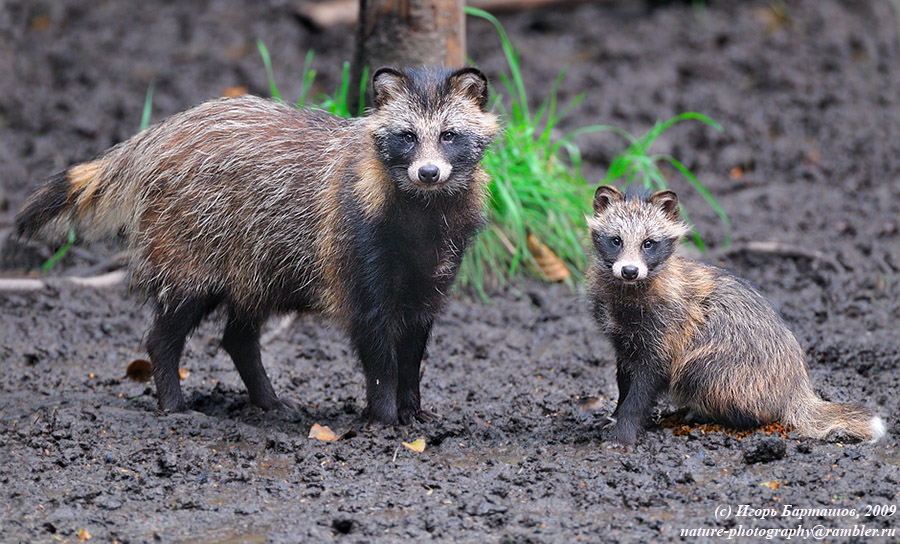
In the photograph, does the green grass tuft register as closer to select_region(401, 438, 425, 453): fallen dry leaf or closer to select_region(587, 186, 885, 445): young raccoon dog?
select_region(587, 186, 885, 445): young raccoon dog

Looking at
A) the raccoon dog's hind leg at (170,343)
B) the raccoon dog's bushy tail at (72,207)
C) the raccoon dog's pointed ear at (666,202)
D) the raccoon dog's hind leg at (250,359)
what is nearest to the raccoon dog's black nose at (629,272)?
the raccoon dog's pointed ear at (666,202)

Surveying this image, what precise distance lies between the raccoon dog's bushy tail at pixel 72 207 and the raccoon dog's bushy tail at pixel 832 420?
415 centimetres

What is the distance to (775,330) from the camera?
5.58 meters

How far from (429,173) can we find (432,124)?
1.13 feet

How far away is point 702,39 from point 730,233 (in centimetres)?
380

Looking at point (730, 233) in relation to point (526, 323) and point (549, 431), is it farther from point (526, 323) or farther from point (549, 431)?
point (549, 431)

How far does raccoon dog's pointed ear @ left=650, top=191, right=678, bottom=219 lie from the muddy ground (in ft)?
3.99

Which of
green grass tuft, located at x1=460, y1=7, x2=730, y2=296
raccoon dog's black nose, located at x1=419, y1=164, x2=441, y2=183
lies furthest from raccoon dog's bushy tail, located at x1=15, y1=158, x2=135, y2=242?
green grass tuft, located at x1=460, y1=7, x2=730, y2=296

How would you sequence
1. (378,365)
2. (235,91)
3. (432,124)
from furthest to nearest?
(235,91) → (378,365) → (432,124)

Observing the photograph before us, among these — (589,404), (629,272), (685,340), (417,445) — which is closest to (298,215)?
(417,445)

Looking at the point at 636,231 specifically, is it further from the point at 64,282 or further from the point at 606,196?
the point at 64,282

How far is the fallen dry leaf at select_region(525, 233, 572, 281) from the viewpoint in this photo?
323 inches

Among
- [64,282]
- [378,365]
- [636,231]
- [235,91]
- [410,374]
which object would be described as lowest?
[64,282]

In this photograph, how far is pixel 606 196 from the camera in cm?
578
